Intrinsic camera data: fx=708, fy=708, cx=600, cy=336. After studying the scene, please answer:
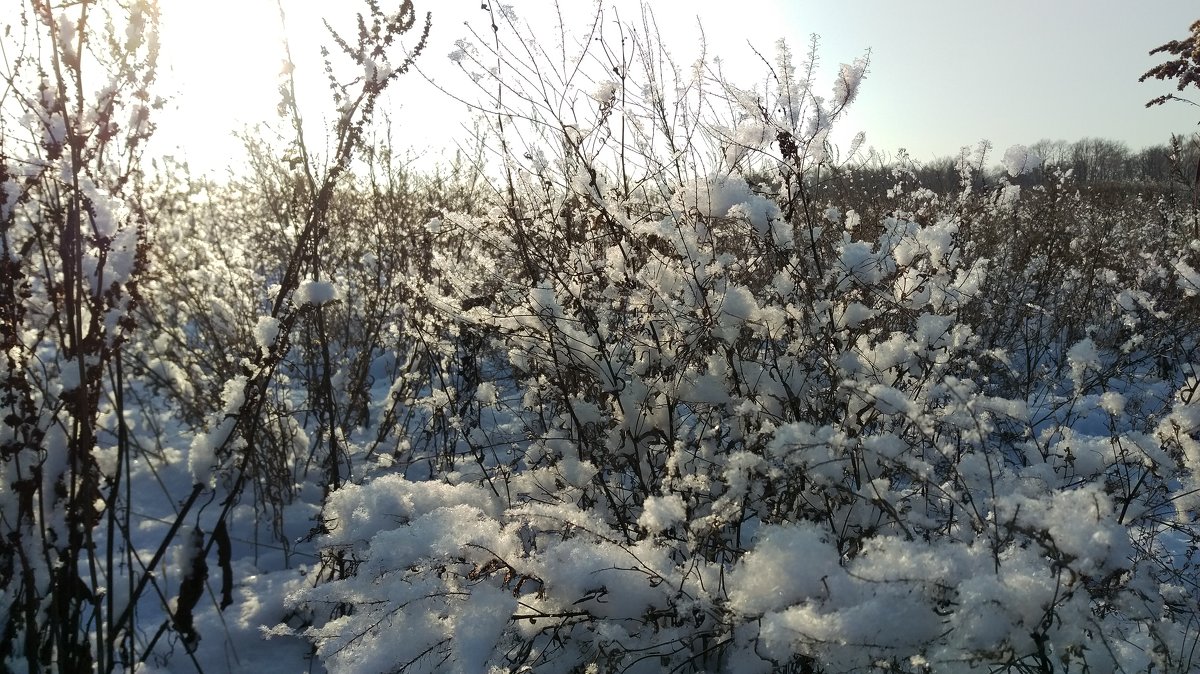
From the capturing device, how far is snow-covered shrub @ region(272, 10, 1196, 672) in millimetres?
1048

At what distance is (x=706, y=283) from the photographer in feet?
5.98

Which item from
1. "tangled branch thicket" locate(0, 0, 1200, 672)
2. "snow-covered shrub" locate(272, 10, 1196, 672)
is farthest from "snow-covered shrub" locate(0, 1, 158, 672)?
"snow-covered shrub" locate(272, 10, 1196, 672)

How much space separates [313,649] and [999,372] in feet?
13.2

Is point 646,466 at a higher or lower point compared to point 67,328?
lower

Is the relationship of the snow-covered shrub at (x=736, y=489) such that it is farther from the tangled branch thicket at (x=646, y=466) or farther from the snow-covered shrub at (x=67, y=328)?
the snow-covered shrub at (x=67, y=328)

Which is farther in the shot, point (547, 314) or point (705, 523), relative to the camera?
point (547, 314)

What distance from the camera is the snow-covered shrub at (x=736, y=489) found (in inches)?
41.3

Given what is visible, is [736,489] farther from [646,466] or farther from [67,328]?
[67,328]

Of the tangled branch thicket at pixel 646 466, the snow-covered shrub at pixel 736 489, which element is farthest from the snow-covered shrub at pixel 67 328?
the snow-covered shrub at pixel 736 489

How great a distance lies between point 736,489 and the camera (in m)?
1.29

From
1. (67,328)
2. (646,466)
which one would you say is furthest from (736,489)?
(67,328)

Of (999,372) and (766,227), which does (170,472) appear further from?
(999,372)

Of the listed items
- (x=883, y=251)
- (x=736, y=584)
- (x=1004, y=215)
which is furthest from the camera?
(x=1004, y=215)

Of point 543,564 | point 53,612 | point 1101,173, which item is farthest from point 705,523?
point 1101,173
